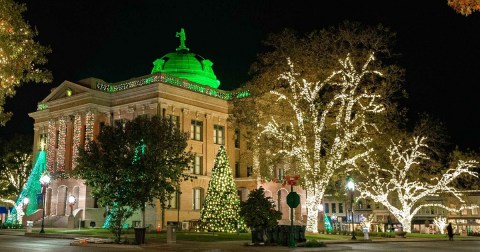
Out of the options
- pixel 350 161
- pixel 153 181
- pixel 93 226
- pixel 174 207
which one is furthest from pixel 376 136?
pixel 93 226

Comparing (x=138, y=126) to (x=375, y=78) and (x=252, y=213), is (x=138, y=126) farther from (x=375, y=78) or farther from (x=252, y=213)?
(x=375, y=78)

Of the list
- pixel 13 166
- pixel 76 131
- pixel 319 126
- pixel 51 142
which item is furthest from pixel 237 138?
pixel 13 166

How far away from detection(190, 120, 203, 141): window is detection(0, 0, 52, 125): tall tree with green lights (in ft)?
138

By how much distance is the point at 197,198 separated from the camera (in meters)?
58.7

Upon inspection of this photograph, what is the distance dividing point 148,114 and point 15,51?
39.2 metres

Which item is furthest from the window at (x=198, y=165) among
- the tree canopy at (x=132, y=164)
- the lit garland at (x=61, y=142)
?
the tree canopy at (x=132, y=164)

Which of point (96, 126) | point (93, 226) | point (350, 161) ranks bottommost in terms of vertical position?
point (93, 226)

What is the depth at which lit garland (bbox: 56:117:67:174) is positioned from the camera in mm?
60075

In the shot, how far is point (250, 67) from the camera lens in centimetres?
4247

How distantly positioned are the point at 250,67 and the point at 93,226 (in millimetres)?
24011

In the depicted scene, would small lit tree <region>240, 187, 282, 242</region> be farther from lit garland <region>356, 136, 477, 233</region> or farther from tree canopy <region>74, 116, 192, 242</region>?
lit garland <region>356, 136, 477, 233</region>

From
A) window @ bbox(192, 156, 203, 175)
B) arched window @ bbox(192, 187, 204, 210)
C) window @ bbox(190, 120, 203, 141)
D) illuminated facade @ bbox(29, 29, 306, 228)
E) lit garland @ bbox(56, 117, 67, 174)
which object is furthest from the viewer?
lit garland @ bbox(56, 117, 67, 174)

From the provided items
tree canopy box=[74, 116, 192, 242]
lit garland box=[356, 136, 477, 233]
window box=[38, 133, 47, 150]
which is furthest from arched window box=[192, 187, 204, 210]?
window box=[38, 133, 47, 150]

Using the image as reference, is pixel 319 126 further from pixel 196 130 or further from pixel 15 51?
pixel 15 51
